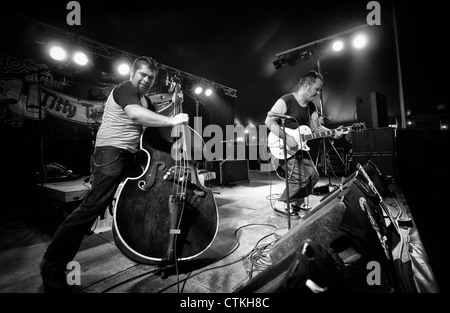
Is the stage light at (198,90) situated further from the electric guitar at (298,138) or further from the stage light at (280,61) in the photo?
the electric guitar at (298,138)

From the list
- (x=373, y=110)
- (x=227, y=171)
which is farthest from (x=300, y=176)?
(x=227, y=171)

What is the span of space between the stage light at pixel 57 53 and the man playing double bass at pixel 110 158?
5.73 metres

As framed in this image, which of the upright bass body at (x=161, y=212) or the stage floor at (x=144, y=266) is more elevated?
the upright bass body at (x=161, y=212)

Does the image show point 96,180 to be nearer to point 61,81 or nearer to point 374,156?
point 374,156

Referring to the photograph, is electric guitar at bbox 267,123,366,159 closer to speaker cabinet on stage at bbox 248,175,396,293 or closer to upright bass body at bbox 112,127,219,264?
speaker cabinet on stage at bbox 248,175,396,293

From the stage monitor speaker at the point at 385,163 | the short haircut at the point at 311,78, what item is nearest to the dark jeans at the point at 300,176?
the short haircut at the point at 311,78

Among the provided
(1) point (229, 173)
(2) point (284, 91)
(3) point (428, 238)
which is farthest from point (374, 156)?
(2) point (284, 91)

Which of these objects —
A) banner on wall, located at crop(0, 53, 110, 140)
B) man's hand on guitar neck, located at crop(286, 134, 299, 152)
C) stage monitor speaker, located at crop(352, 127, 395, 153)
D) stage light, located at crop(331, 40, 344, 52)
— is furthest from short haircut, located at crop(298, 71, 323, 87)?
stage light, located at crop(331, 40, 344, 52)

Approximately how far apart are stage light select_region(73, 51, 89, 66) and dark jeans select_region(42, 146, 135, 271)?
19.9 ft

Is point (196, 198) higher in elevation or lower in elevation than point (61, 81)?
lower

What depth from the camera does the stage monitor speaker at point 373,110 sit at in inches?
212

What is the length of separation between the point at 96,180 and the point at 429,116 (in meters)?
23.0

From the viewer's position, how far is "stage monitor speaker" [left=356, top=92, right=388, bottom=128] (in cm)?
539
